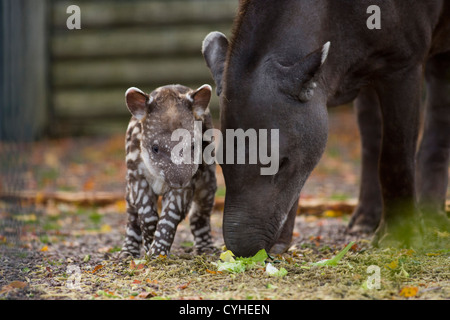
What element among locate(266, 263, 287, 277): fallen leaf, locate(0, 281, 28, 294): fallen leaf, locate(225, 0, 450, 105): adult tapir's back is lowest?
locate(0, 281, 28, 294): fallen leaf

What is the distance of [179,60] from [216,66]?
1020 centimetres

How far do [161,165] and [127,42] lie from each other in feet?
34.8

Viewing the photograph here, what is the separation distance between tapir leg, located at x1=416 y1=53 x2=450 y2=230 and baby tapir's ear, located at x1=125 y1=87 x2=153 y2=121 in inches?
115

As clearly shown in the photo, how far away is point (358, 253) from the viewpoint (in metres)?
5.52

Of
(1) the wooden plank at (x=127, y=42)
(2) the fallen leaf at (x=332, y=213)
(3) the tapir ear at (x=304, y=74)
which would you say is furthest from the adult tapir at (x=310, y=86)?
(1) the wooden plank at (x=127, y=42)

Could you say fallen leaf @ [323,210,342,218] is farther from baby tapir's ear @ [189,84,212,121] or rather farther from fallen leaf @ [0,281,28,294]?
fallen leaf @ [0,281,28,294]

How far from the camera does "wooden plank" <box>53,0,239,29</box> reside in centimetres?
1511

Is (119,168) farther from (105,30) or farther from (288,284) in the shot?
(288,284)

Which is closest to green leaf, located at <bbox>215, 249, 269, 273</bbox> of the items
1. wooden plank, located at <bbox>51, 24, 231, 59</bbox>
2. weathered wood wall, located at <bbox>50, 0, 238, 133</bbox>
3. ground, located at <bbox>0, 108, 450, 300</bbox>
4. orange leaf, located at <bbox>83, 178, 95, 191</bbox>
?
ground, located at <bbox>0, 108, 450, 300</bbox>

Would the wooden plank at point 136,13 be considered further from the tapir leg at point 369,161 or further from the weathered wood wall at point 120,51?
the tapir leg at point 369,161

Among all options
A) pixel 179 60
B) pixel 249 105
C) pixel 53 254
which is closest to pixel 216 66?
pixel 249 105

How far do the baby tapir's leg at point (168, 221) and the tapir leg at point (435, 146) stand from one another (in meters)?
2.58

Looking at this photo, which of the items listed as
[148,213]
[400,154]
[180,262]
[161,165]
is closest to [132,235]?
[148,213]

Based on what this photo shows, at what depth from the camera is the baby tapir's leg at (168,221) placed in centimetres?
523
